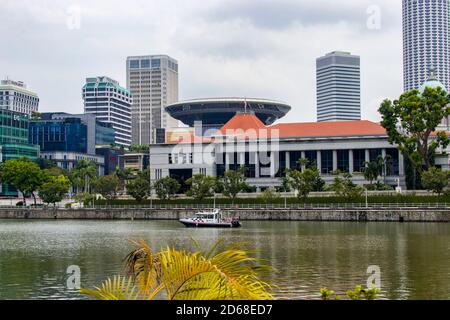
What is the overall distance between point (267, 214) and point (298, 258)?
6332 centimetres

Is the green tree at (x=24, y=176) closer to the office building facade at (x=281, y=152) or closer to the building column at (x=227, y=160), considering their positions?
the office building facade at (x=281, y=152)

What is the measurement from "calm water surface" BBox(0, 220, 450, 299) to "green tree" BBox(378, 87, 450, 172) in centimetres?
3081

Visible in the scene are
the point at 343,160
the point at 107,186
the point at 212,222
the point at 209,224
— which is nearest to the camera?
the point at 212,222

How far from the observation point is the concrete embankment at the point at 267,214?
102312 millimetres

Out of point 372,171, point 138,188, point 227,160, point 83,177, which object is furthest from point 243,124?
point 83,177

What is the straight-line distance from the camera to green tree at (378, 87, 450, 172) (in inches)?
4439

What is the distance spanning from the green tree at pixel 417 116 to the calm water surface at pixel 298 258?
101 ft

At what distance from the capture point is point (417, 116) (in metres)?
113

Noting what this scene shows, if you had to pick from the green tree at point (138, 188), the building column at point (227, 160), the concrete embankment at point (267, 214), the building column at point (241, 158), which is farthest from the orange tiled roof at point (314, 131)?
the concrete embankment at point (267, 214)

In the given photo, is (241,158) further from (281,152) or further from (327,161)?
(327,161)

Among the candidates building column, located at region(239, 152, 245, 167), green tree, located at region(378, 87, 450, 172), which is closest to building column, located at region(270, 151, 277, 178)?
building column, located at region(239, 152, 245, 167)

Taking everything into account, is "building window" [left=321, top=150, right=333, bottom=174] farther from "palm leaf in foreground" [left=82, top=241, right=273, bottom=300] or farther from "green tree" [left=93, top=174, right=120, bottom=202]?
"palm leaf in foreground" [left=82, top=241, right=273, bottom=300]
